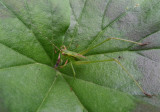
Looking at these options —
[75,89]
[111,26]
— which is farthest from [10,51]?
[111,26]

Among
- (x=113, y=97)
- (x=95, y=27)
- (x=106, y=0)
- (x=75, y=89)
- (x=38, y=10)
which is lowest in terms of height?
(x=113, y=97)

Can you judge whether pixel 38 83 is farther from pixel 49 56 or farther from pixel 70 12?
pixel 70 12

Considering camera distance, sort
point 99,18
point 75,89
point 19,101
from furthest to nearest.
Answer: point 99,18 < point 75,89 < point 19,101

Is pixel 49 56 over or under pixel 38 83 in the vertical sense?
over

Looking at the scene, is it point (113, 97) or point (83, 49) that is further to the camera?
point (83, 49)

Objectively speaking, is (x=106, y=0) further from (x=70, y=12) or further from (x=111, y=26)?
(x=70, y=12)

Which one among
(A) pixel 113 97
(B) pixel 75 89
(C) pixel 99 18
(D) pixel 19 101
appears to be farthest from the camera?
(C) pixel 99 18

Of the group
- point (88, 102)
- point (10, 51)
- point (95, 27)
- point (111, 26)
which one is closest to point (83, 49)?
point (95, 27)
